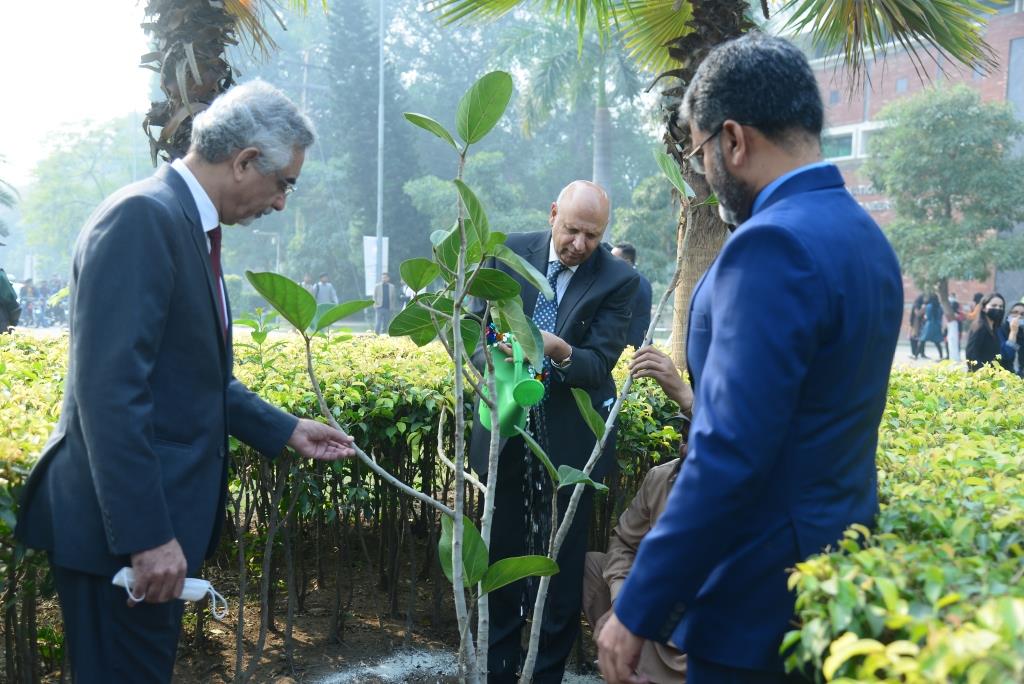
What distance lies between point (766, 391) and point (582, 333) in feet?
6.95

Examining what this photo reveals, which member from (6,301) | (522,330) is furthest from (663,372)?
(6,301)

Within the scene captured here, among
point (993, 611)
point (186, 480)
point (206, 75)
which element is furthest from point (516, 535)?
point (206, 75)

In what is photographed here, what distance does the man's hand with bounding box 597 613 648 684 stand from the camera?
170 centimetres

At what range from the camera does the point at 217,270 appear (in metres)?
2.27

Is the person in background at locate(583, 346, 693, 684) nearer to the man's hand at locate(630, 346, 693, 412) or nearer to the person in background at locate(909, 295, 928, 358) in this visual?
the man's hand at locate(630, 346, 693, 412)

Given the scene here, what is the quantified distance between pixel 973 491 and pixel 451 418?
7.78 ft

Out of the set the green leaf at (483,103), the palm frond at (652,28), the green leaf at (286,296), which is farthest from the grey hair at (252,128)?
the palm frond at (652,28)

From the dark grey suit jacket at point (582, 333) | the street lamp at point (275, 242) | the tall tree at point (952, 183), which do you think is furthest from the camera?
the street lamp at point (275, 242)

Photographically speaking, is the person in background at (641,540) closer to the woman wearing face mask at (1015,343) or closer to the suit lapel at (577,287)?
the suit lapel at (577,287)

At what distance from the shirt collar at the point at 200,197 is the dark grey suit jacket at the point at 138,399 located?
2 cm

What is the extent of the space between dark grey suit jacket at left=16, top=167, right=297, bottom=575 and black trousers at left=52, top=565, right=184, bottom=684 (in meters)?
0.08

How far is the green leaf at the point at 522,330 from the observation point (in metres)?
2.64

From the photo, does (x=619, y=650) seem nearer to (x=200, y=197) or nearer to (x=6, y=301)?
(x=200, y=197)

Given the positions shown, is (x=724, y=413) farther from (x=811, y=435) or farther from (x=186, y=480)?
(x=186, y=480)
